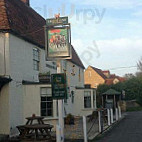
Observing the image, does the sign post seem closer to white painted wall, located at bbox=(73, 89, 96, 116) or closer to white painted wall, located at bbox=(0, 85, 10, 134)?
white painted wall, located at bbox=(0, 85, 10, 134)

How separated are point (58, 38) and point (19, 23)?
18.3ft

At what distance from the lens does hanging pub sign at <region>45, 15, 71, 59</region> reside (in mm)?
12469

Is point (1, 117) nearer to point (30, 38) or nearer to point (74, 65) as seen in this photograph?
point (30, 38)

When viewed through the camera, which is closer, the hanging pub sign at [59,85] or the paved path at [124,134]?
the hanging pub sign at [59,85]

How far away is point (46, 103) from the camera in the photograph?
697 inches

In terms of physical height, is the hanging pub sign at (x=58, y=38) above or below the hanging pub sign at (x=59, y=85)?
above

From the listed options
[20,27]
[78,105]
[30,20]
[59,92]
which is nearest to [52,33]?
[59,92]

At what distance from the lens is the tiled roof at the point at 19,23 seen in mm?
15763

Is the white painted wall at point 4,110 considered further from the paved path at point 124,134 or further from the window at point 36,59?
the paved path at point 124,134

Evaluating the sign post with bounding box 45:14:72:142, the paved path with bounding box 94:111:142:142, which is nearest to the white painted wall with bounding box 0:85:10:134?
the sign post with bounding box 45:14:72:142

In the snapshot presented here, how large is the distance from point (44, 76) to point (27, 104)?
200 centimetres

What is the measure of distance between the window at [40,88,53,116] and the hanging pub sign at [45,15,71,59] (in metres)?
5.31

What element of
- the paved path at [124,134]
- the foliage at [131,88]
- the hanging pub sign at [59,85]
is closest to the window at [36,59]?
the paved path at [124,134]

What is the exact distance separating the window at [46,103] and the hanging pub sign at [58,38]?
531cm
